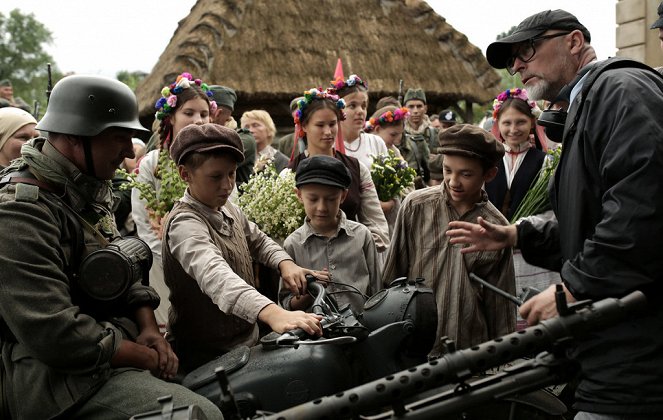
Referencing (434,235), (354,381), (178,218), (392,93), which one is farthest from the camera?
(392,93)

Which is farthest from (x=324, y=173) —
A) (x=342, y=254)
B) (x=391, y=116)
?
(x=391, y=116)

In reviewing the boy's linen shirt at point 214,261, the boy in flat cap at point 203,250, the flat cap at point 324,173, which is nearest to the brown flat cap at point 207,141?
the boy in flat cap at point 203,250

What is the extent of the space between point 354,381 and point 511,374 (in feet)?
3.30

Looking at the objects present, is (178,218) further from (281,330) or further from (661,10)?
(661,10)

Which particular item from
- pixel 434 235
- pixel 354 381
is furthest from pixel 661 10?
pixel 354 381

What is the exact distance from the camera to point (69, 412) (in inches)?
102

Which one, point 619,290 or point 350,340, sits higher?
point 619,290

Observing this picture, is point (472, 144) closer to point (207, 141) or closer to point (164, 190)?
point (207, 141)

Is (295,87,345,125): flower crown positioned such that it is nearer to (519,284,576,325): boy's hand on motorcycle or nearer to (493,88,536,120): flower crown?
(493,88,536,120): flower crown

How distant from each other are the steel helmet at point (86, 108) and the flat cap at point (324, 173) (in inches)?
53.0

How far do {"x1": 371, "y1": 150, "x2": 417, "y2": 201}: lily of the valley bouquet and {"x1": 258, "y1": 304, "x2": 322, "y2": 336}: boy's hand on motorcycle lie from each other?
2.89 m

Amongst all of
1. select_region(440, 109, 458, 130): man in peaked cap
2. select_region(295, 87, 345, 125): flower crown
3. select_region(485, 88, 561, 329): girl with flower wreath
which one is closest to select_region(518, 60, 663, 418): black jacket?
select_region(485, 88, 561, 329): girl with flower wreath

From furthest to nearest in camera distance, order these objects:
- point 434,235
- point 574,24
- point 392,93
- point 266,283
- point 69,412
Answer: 1. point 392,93
2. point 266,283
3. point 434,235
4. point 574,24
5. point 69,412

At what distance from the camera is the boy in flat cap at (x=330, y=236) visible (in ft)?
13.8
